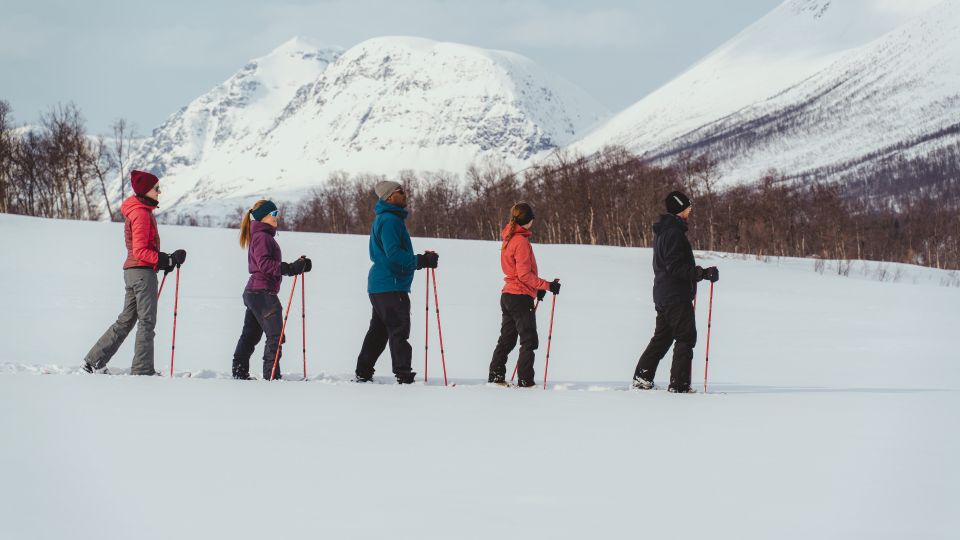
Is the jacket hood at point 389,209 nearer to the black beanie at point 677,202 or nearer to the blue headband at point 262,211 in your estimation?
the blue headband at point 262,211

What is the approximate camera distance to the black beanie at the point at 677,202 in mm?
8305

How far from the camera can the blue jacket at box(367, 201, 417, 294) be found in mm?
8086

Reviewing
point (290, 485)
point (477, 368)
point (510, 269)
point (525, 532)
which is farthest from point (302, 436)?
point (477, 368)

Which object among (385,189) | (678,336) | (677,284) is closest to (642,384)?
(678,336)

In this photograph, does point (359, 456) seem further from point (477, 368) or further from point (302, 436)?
point (477, 368)

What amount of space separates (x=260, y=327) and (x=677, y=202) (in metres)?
4.07

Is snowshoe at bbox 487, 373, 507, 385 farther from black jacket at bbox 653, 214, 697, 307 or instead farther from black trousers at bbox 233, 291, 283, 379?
black trousers at bbox 233, 291, 283, 379

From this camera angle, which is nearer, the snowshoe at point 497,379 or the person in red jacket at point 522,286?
the person in red jacket at point 522,286

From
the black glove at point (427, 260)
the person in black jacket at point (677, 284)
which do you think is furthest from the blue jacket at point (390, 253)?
the person in black jacket at point (677, 284)

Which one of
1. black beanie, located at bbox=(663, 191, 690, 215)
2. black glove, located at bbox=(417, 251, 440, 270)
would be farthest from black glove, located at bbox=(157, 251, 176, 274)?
black beanie, located at bbox=(663, 191, 690, 215)

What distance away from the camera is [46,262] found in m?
23.1

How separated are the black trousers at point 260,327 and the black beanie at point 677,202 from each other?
3.67 m

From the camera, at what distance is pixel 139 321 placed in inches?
327

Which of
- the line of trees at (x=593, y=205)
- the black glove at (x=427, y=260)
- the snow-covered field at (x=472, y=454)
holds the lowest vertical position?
the snow-covered field at (x=472, y=454)
